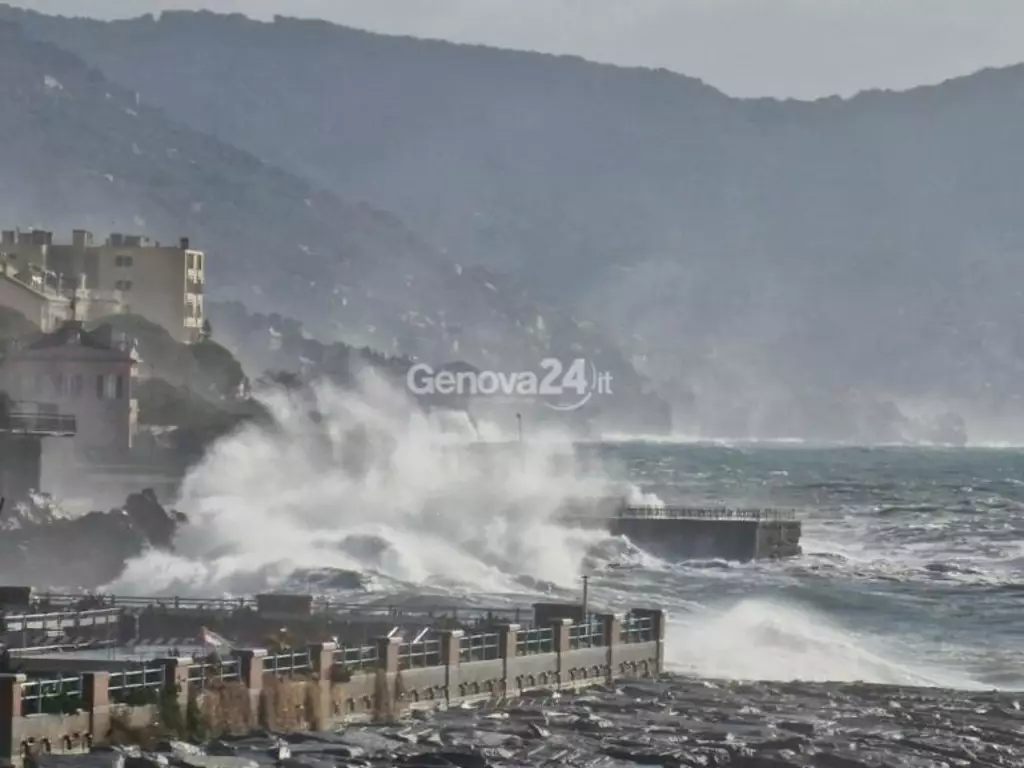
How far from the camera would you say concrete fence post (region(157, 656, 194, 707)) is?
51.3 metres

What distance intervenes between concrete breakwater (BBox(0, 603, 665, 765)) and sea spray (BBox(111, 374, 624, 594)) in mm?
49295

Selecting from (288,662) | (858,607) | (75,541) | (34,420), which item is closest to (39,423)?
(34,420)

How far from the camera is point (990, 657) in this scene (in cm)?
10488

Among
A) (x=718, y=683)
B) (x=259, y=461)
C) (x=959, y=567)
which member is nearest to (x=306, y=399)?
(x=259, y=461)

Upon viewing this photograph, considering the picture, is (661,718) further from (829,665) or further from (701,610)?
(701,610)

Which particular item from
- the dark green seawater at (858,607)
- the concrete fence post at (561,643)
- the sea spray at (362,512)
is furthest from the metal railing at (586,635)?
the sea spray at (362,512)

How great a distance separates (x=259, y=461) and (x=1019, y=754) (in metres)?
98.9

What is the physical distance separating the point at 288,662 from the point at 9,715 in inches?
434

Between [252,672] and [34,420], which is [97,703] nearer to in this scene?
[252,672]

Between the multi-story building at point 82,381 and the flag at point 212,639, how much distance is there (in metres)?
61.0

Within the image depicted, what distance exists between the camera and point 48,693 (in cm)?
4844

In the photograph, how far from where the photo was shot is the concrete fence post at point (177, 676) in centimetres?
5128

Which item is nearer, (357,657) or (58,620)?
(357,657)

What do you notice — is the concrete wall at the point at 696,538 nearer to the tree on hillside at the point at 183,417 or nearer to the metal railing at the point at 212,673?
the tree on hillside at the point at 183,417
